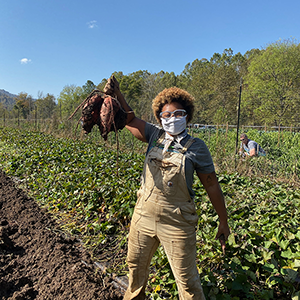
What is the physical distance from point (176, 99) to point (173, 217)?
84 centimetres

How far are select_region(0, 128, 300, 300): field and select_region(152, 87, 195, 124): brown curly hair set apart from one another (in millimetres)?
545

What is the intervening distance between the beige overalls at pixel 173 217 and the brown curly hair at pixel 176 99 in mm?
332

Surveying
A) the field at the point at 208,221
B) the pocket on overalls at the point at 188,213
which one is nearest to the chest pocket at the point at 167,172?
the pocket on overalls at the point at 188,213

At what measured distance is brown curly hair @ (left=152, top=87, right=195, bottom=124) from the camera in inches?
66.9

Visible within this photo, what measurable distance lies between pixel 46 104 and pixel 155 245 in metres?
37.3

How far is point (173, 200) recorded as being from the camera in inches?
58.7

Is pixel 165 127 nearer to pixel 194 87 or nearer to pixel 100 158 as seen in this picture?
pixel 100 158

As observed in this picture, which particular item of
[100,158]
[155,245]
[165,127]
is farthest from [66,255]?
[100,158]

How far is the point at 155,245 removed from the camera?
1.66m

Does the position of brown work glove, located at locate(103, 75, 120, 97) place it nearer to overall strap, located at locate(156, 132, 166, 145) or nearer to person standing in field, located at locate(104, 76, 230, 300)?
person standing in field, located at locate(104, 76, 230, 300)

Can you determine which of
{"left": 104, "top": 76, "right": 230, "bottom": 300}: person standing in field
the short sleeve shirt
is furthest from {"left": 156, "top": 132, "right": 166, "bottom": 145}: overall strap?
the short sleeve shirt

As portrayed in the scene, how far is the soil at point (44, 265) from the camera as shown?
2160 mm

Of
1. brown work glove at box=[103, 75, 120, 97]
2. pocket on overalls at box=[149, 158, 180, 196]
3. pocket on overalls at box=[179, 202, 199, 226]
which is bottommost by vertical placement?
pocket on overalls at box=[179, 202, 199, 226]

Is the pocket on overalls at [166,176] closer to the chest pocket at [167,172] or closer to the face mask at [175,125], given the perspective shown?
the chest pocket at [167,172]
